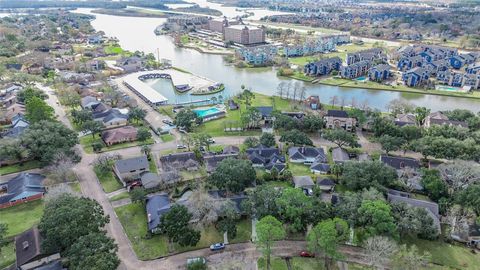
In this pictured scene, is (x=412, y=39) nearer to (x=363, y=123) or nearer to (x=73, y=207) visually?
(x=363, y=123)

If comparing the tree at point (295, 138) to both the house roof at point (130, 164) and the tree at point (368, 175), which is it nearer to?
the tree at point (368, 175)

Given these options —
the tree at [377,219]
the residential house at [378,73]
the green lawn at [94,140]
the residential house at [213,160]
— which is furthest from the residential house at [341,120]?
the residential house at [378,73]

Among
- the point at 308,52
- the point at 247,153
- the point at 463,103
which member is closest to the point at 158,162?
the point at 247,153

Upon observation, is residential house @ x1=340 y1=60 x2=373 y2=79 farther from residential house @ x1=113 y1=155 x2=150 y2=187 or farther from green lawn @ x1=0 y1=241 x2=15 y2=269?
green lawn @ x1=0 y1=241 x2=15 y2=269

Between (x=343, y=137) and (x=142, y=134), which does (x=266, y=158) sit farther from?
(x=142, y=134)

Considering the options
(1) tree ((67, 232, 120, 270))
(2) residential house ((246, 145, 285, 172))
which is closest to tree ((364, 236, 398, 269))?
(2) residential house ((246, 145, 285, 172))

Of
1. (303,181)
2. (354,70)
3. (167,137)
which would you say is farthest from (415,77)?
(167,137)
